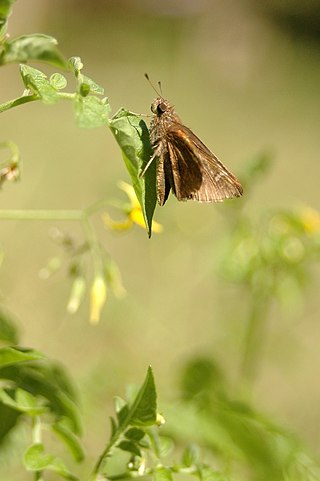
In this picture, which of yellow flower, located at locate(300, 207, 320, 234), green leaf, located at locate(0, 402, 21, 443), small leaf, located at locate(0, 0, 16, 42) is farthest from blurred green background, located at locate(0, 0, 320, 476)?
small leaf, located at locate(0, 0, 16, 42)

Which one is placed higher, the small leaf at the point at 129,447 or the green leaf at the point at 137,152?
the green leaf at the point at 137,152

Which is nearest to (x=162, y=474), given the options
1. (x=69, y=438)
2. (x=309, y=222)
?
(x=69, y=438)

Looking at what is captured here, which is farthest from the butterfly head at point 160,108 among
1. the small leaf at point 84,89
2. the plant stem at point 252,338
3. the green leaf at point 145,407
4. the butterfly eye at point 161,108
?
the plant stem at point 252,338

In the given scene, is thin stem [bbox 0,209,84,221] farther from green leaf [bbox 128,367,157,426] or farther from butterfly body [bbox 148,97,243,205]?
green leaf [bbox 128,367,157,426]

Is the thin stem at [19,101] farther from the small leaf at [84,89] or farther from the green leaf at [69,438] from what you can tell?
the green leaf at [69,438]

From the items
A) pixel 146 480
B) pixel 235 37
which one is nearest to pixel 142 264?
pixel 146 480

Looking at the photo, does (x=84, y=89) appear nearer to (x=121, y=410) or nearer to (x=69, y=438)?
(x=121, y=410)

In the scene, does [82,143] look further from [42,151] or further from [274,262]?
[274,262]
